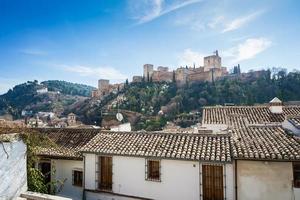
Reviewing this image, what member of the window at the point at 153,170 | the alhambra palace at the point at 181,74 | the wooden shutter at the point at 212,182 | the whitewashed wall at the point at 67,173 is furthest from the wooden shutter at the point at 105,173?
the alhambra palace at the point at 181,74

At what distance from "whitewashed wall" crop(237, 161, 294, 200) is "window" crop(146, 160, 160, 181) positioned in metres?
3.59

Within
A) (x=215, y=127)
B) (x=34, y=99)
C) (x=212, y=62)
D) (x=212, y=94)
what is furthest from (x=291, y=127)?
(x=34, y=99)

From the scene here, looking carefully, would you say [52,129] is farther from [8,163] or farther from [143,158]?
[8,163]

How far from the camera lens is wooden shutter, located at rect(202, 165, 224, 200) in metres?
11.3

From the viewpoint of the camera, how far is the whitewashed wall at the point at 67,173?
14188 millimetres

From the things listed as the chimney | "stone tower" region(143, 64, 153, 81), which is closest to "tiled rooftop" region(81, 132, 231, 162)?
the chimney

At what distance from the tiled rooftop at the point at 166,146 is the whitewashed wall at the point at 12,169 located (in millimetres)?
5513

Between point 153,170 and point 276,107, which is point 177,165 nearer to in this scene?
point 153,170

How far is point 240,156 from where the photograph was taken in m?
10.5

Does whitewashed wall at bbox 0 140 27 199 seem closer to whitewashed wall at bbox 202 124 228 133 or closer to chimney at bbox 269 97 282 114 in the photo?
whitewashed wall at bbox 202 124 228 133

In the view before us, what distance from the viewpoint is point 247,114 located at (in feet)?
71.3

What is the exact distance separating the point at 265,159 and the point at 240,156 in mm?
918

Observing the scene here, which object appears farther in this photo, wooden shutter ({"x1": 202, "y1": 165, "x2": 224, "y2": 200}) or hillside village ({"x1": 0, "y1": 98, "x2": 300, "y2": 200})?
wooden shutter ({"x1": 202, "y1": 165, "x2": 224, "y2": 200})

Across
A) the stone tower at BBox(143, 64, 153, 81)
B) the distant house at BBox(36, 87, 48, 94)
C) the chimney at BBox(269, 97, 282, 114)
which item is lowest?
the chimney at BBox(269, 97, 282, 114)
